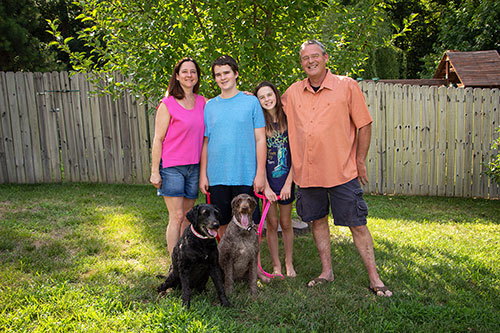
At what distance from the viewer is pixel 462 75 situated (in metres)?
11.7

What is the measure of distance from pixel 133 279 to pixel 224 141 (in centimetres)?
158

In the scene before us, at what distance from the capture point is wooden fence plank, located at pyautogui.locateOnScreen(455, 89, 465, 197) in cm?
736

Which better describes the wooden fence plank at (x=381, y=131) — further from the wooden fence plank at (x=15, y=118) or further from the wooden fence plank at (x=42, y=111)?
the wooden fence plank at (x=15, y=118)

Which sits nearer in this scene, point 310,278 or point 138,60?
point 310,278

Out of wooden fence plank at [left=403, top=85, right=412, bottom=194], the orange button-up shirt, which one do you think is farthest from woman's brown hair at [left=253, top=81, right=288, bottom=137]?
wooden fence plank at [left=403, top=85, right=412, bottom=194]

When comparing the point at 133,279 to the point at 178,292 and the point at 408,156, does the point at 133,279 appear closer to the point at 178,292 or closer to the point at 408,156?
the point at 178,292

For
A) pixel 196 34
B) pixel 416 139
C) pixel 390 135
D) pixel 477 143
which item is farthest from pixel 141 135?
pixel 477 143

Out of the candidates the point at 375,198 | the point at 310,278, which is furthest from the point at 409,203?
the point at 310,278

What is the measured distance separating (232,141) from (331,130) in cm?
88

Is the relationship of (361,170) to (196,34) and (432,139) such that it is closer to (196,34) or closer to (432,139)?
(196,34)

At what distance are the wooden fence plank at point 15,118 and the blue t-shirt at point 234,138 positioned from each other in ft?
18.4

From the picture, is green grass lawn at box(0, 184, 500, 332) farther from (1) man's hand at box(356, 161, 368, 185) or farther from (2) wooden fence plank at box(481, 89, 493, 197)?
(2) wooden fence plank at box(481, 89, 493, 197)

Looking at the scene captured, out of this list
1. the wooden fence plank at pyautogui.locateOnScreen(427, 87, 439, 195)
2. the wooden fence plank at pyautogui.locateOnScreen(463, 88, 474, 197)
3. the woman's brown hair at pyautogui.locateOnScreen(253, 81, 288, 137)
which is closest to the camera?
the woman's brown hair at pyautogui.locateOnScreen(253, 81, 288, 137)

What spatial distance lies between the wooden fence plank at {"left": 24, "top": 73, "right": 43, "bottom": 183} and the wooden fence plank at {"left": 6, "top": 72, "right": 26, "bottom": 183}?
199mm
